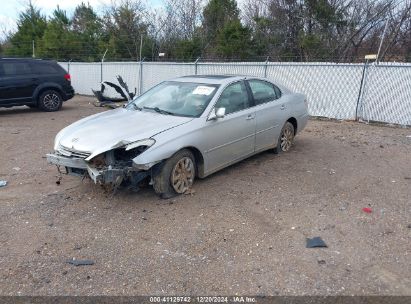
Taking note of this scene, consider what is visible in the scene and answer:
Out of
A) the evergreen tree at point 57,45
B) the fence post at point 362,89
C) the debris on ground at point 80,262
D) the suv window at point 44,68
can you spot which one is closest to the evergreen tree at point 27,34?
the evergreen tree at point 57,45

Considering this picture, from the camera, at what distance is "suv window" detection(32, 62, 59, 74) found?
13.0 metres

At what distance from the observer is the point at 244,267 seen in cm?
369

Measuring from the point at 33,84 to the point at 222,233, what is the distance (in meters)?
10.7

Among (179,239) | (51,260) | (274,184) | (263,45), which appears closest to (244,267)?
(179,239)

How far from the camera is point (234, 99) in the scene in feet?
20.3

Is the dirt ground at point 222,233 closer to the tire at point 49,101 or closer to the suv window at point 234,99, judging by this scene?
the suv window at point 234,99

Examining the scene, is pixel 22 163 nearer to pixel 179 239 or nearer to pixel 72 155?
pixel 72 155

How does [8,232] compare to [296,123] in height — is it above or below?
below

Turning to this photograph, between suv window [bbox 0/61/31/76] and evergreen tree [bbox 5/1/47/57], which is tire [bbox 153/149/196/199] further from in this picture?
evergreen tree [bbox 5/1/47/57]

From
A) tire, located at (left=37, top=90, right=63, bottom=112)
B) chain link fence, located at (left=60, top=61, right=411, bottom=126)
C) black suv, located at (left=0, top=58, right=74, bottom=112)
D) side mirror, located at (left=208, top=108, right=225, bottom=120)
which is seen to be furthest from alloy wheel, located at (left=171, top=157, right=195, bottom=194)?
tire, located at (left=37, top=90, right=63, bottom=112)

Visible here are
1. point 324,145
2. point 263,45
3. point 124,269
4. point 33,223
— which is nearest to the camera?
point 124,269

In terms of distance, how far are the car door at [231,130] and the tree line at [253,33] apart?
1099 cm

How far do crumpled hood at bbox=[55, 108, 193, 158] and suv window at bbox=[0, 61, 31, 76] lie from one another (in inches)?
320

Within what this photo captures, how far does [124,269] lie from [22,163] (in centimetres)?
430
